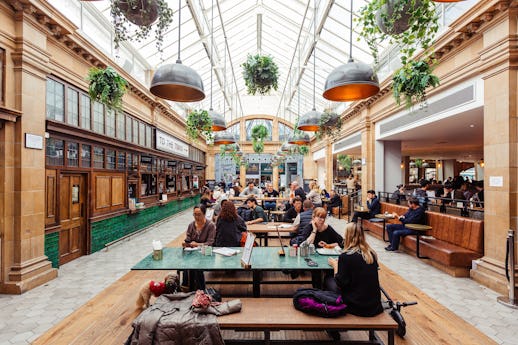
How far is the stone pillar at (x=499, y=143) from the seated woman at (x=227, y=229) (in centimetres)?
407

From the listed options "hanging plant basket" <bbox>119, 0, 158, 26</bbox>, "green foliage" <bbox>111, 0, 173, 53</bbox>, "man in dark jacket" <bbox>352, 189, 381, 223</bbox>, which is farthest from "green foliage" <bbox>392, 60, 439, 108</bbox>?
"man in dark jacket" <bbox>352, 189, 381, 223</bbox>

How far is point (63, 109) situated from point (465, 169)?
28.8 metres

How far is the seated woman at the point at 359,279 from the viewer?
253cm

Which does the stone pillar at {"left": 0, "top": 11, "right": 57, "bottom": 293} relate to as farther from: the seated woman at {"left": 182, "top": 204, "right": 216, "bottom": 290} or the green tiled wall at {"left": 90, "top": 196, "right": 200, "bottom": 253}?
the seated woman at {"left": 182, "top": 204, "right": 216, "bottom": 290}

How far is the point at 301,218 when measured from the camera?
5.18 metres

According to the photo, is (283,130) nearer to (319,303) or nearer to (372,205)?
(372,205)

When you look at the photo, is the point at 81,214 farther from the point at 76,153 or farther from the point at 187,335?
the point at 187,335

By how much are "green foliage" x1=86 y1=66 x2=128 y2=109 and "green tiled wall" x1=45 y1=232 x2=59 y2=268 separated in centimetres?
265

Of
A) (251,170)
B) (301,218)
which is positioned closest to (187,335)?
(301,218)

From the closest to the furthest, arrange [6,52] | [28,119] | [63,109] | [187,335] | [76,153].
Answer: [187,335], [6,52], [28,119], [63,109], [76,153]

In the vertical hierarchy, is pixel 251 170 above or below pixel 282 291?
above

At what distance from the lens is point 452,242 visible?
18.4 ft

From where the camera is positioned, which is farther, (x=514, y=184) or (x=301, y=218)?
(x=301, y=218)

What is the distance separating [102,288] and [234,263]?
2.58 meters
